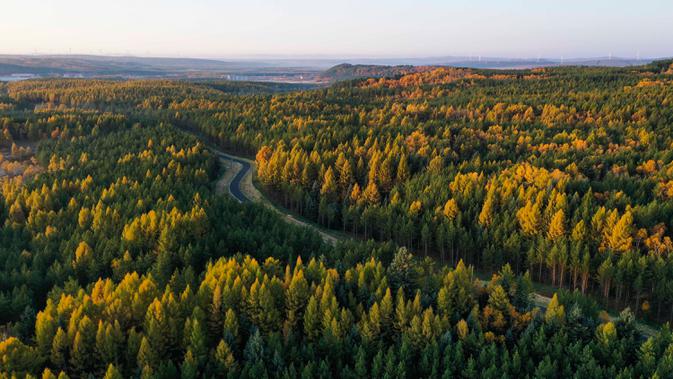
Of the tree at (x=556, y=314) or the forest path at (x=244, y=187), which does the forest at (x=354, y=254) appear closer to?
the tree at (x=556, y=314)

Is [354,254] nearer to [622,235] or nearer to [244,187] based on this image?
[622,235]

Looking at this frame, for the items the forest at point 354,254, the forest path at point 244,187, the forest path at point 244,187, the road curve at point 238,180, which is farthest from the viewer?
the road curve at point 238,180

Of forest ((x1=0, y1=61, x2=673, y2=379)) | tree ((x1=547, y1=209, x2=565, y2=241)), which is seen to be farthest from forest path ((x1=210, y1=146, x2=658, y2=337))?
tree ((x1=547, y1=209, x2=565, y2=241))

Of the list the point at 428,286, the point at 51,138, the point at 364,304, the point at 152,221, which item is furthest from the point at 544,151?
the point at 51,138

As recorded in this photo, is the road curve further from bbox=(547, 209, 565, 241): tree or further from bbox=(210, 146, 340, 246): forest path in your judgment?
bbox=(547, 209, 565, 241): tree

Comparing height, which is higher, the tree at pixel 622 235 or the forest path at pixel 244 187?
the tree at pixel 622 235

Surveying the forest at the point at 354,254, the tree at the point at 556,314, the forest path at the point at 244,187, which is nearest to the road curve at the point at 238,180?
the forest path at the point at 244,187

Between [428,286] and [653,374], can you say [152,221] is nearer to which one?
[428,286]

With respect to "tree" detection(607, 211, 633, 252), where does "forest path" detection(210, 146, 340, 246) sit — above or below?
below
